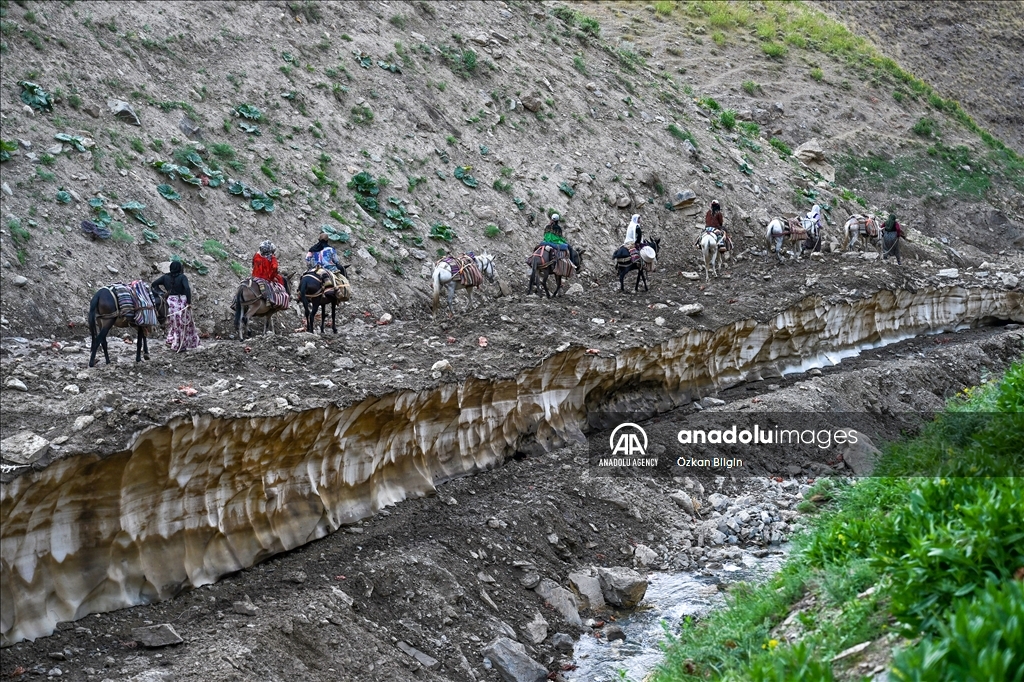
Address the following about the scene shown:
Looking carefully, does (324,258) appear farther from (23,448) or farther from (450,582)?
(23,448)

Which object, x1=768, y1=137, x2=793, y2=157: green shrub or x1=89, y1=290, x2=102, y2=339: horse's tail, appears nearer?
x1=89, y1=290, x2=102, y2=339: horse's tail

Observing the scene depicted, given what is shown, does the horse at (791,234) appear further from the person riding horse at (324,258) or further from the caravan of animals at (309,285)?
the person riding horse at (324,258)

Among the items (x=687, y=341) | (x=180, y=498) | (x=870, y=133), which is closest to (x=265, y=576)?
(x=180, y=498)

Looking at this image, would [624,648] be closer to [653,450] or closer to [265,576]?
[265,576]

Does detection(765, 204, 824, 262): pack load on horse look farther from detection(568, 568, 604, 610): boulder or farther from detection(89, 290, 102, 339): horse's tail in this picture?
detection(89, 290, 102, 339): horse's tail

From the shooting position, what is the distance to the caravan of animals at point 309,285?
41.1 ft

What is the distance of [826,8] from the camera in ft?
155

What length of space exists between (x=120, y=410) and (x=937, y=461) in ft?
29.6

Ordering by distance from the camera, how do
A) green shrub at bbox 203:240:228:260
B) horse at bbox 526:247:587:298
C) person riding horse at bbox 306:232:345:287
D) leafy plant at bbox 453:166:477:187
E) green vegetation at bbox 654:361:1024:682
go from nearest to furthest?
green vegetation at bbox 654:361:1024:682, person riding horse at bbox 306:232:345:287, green shrub at bbox 203:240:228:260, horse at bbox 526:247:587:298, leafy plant at bbox 453:166:477:187

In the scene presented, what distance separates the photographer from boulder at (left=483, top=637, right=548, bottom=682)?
1030cm

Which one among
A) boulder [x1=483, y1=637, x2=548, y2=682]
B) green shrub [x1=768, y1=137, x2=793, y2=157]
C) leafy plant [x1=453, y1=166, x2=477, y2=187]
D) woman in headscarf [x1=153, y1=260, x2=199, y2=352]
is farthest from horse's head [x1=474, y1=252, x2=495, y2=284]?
green shrub [x1=768, y1=137, x2=793, y2=157]

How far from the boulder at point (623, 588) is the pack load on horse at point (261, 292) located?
6.86 metres

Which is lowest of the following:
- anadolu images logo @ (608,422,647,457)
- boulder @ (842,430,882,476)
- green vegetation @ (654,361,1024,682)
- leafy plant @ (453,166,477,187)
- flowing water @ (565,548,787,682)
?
flowing water @ (565,548,787,682)

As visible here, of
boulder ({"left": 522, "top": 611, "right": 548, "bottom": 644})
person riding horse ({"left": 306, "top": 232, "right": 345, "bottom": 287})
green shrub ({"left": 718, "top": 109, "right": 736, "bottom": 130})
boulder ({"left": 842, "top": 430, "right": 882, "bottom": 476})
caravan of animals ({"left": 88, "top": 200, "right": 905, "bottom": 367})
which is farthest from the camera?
green shrub ({"left": 718, "top": 109, "right": 736, "bottom": 130})
